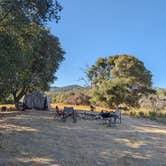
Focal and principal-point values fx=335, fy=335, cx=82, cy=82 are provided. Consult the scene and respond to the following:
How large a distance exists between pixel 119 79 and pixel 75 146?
24.9 m

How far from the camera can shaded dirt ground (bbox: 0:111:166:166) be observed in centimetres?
1061

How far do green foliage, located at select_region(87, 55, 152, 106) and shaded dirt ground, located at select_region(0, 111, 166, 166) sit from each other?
1842 cm

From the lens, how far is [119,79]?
3712 centimetres

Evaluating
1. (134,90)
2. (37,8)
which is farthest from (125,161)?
(134,90)

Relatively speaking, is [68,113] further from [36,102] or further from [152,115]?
[152,115]

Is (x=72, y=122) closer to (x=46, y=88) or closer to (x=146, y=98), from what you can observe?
(x=46, y=88)

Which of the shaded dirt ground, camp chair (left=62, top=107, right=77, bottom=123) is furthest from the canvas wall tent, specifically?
the shaded dirt ground

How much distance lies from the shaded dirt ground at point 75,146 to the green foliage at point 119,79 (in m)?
18.4

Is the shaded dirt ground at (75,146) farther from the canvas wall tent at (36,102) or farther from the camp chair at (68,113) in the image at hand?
the canvas wall tent at (36,102)

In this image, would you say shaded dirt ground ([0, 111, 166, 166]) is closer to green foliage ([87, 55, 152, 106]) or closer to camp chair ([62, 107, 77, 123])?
camp chair ([62, 107, 77, 123])

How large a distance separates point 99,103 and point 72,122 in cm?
1866

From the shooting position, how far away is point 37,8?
454 inches

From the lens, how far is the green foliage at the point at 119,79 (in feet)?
119

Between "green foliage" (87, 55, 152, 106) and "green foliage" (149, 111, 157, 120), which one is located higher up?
"green foliage" (87, 55, 152, 106)
